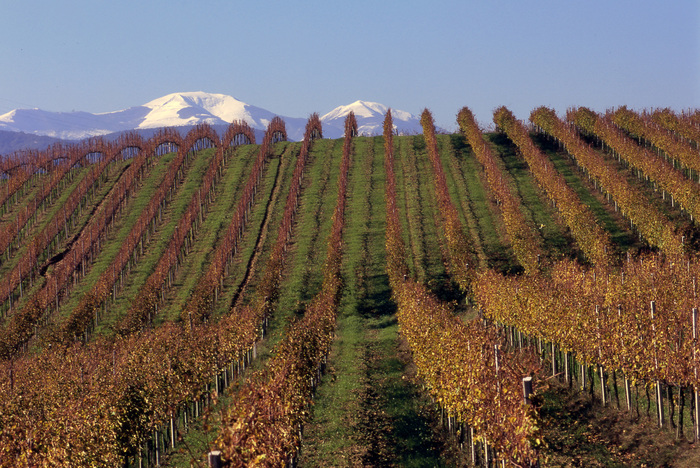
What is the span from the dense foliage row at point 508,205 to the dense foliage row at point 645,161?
16.1 meters

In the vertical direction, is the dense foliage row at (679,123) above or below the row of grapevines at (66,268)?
above

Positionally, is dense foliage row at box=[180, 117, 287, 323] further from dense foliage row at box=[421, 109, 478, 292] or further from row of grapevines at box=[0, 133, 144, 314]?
dense foliage row at box=[421, 109, 478, 292]

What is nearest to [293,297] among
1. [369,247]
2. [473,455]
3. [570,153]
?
[369,247]

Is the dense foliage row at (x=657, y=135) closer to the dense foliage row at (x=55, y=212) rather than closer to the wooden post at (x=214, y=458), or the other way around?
the wooden post at (x=214, y=458)

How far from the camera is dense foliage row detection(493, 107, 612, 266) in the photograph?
62938 mm

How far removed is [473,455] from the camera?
25578 mm

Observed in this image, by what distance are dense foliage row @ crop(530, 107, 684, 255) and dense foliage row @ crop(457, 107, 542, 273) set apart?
1036cm

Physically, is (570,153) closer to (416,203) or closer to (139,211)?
(416,203)

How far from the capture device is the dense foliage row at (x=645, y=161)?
6994 centimetres

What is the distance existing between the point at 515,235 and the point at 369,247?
1775cm

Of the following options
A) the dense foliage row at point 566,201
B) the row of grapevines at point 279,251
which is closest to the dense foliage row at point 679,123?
the dense foliage row at point 566,201

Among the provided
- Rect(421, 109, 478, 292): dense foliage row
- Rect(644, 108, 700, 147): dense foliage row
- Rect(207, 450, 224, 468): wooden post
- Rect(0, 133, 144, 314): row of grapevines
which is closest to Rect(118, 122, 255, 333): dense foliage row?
Rect(0, 133, 144, 314): row of grapevines

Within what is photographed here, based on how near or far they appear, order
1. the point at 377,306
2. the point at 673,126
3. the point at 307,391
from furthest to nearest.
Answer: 1. the point at 673,126
2. the point at 377,306
3. the point at 307,391

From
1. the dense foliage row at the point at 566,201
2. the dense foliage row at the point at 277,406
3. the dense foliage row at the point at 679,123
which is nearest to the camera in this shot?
the dense foliage row at the point at 277,406
